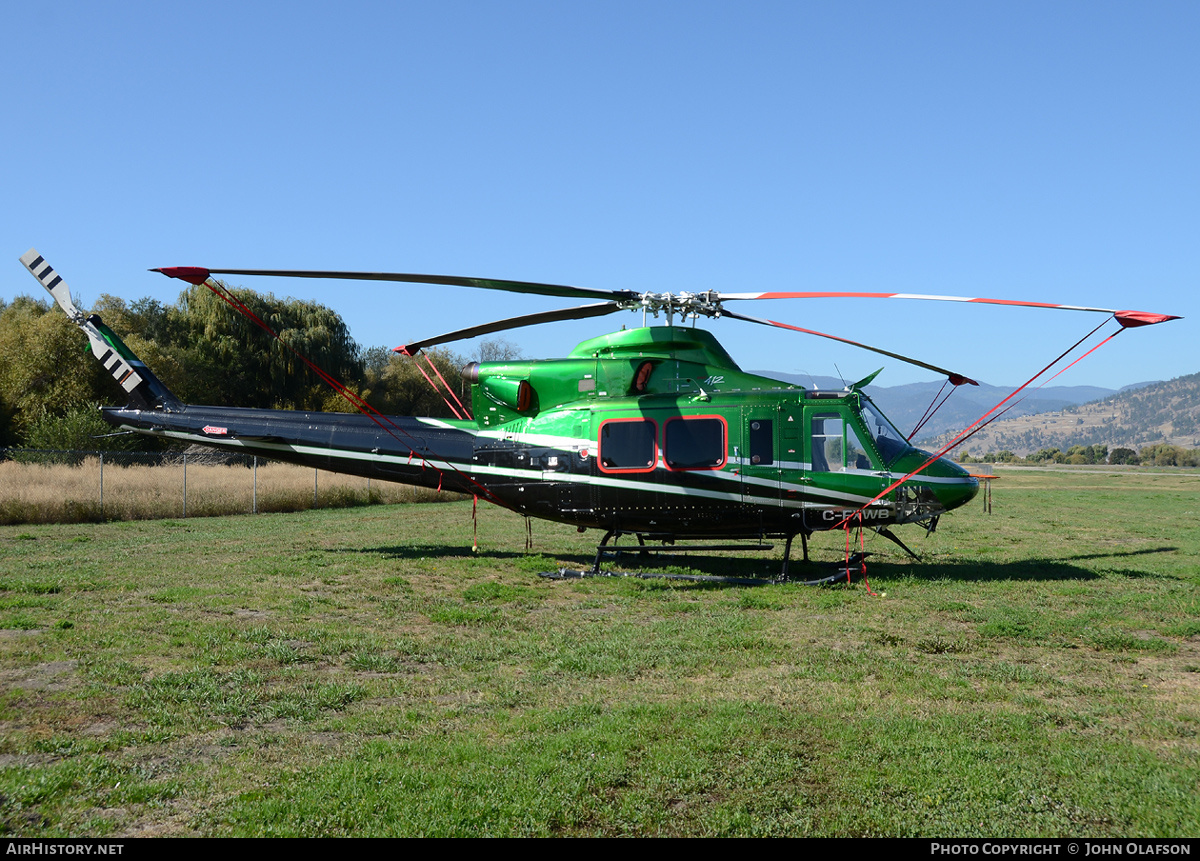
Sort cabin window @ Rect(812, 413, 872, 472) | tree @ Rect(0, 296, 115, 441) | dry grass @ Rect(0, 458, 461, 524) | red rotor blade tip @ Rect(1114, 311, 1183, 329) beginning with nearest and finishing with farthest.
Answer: red rotor blade tip @ Rect(1114, 311, 1183, 329) → cabin window @ Rect(812, 413, 872, 472) → dry grass @ Rect(0, 458, 461, 524) → tree @ Rect(0, 296, 115, 441)

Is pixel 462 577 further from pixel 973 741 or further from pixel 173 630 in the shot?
pixel 973 741

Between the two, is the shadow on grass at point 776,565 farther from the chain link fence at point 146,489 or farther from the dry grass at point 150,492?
the chain link fence at point 146,489

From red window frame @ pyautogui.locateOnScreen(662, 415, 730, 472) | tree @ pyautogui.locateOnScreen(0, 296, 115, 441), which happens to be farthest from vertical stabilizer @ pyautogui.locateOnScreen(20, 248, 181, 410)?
tree @ pyautogui.locateOnScreen(0, 296, 115, 441)

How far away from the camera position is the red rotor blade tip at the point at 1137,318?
892 centimetres

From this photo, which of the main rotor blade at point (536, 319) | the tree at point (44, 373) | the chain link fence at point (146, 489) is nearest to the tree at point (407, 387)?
the tree at point (44, 373)

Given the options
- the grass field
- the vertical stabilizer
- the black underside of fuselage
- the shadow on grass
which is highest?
→ the vertical stabilizer

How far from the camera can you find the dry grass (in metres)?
21.2

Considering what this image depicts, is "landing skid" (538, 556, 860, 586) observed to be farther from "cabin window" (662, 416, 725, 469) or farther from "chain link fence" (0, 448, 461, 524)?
"chain link fence" (0, 448, 461, 524)

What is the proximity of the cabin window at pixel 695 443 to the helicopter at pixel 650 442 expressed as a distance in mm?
22

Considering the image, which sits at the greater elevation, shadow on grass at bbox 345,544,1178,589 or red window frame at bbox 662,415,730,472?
red window frame at bbox 662,415,730,472

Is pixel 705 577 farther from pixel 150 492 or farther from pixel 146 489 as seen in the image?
pixel 146 489

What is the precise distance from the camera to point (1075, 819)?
429 cm

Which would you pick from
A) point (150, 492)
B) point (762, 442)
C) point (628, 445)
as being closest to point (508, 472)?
point (628, 445)

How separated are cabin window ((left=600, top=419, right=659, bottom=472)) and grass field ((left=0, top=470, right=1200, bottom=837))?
182 cm
